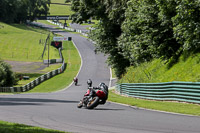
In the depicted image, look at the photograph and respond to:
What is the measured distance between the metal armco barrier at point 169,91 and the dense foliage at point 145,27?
3.15m

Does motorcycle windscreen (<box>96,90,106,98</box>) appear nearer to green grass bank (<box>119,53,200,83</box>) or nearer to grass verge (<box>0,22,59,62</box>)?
green grass bank (<box>119,53,200,83</box>)

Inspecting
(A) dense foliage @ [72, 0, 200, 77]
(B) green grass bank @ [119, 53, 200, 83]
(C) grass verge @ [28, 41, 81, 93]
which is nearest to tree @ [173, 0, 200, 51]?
(A) dense foliage @ [72, 0, 200, 77]

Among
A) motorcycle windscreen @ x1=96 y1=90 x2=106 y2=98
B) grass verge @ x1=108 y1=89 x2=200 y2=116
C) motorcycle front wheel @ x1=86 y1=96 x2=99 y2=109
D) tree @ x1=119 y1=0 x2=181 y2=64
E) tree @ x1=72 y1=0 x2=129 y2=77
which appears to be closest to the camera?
grass verge @ x1=108 y1=89 x2=200 y2=116

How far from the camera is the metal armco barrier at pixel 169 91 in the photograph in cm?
1716

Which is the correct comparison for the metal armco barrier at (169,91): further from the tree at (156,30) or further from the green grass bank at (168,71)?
the tree at (156,30)

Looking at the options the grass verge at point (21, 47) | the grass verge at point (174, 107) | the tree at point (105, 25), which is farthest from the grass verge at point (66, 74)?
the grass verge at point (174, 107)

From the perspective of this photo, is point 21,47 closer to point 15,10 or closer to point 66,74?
point 66,74

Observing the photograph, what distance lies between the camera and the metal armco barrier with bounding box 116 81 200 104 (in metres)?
17.2

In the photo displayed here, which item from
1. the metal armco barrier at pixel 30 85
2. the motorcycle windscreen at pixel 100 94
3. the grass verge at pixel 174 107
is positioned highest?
the motorcycle windscreen at pixel 100 94

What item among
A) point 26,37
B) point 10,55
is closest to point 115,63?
point 10,55

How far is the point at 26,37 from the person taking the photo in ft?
420

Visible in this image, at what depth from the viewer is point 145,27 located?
2806 centimetres

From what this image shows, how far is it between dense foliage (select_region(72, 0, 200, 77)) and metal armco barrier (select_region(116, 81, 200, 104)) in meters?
3.15

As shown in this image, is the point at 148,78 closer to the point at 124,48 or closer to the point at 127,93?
the point at 127,93
